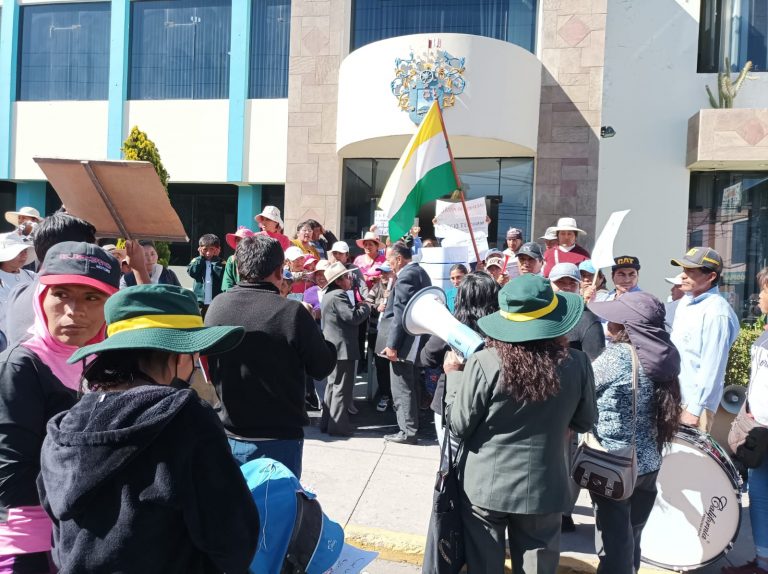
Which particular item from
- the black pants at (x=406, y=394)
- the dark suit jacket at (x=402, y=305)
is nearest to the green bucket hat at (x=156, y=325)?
the dark suit jacket at (x=402, y=305)

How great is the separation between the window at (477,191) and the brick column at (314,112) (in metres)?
0.50

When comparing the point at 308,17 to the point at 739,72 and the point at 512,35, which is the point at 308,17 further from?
the point at 739,72

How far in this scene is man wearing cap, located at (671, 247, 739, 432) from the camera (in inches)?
161

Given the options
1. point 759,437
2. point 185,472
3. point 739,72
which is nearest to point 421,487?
point 759,437

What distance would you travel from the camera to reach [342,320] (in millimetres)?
6086

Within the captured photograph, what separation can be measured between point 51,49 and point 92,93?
67.8 inches

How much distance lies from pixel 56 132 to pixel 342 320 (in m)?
12.1

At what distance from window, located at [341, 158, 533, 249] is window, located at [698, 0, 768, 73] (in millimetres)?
4248

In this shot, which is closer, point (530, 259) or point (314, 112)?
point (530, 259)

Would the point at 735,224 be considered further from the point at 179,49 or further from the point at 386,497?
the point at 179,49

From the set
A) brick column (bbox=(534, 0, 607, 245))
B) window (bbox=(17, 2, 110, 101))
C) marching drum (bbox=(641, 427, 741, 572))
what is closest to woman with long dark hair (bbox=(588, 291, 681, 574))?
marching drum (bbox=(641, 427, 741, 572))

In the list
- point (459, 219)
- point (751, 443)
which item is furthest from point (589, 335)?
point (459, 219)

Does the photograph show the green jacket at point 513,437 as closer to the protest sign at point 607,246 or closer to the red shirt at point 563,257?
the protest sign at point 607,246

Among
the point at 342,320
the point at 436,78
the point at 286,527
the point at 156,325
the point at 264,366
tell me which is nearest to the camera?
the point at 156,325
